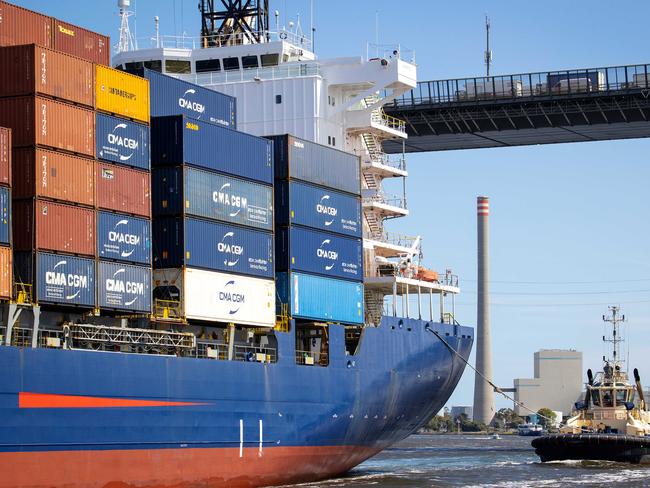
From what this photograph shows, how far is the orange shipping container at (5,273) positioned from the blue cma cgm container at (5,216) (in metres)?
0.24

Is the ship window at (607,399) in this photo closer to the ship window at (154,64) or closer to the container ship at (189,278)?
the container ship at (189,278)

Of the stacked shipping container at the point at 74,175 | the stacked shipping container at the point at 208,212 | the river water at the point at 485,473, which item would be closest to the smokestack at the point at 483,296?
the river water at the point at 485,473

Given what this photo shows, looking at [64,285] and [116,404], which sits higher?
[64,285]

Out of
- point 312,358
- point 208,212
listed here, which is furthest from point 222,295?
point 312,358

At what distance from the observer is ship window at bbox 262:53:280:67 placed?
4341 centimetres

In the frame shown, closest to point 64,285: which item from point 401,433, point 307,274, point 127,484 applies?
point 127,484

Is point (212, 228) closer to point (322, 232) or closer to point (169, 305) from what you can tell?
point (169, 305)

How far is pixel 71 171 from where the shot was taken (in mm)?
28891

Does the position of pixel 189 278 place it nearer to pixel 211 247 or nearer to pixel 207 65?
pixel 211 247

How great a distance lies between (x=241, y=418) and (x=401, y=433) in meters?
11.0

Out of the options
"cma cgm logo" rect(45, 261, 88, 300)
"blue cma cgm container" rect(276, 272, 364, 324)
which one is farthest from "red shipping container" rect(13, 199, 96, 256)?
"blue cma cgm container" rect(276, 272, 364, 324)

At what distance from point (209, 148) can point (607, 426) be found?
2056 centimetres

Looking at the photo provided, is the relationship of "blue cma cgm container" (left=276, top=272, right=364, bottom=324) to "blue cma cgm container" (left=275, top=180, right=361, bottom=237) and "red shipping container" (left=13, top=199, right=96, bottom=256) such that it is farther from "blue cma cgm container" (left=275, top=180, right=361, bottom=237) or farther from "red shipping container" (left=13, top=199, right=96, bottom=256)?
"red shipping container" (left=13, top=199, right=96, bottom=256)

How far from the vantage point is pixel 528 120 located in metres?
55.4
